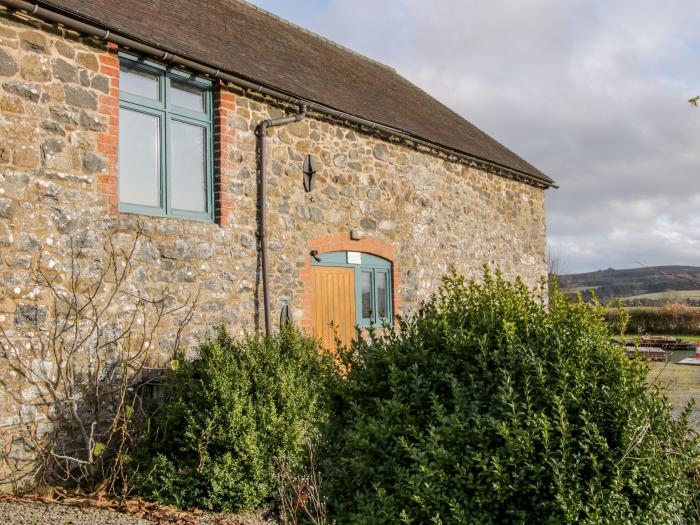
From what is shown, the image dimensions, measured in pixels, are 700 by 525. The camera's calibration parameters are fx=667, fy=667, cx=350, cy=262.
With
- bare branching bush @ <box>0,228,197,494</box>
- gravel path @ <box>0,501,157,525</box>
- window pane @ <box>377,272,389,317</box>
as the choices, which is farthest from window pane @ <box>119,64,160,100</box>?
window pane @ <box>377,272,389,317</box>

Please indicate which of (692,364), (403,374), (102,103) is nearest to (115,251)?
(102,103)

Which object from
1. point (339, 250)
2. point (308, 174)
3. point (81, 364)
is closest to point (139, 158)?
point (81, 364)

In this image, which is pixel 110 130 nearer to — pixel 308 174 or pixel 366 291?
pixel 308 174

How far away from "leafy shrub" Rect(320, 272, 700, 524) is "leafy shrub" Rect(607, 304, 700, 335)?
28.9 m

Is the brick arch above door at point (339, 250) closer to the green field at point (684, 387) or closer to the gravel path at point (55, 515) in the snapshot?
the gravel path at point (55, 515)

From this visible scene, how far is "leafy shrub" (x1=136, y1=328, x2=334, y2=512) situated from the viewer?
5.79 metres

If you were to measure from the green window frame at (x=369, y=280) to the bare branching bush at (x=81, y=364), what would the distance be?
3.26 m

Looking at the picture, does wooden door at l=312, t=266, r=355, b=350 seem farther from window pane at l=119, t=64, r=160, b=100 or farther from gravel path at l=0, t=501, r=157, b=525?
gravel path at l=0, t=501, r=157, b=525

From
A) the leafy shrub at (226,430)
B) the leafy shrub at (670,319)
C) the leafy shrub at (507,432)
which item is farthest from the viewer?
the leafy shrub at (670,319)

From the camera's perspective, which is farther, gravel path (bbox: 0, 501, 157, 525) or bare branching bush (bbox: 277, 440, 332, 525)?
gravel path (bbox: 0, 501, 157, 525)

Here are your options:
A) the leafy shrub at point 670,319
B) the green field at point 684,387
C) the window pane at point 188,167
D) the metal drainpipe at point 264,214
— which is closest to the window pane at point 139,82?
the window pane at point 188,167

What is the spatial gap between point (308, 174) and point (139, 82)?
2624mm

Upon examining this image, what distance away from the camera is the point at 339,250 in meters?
9.55

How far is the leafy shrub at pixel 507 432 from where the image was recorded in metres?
2.98
